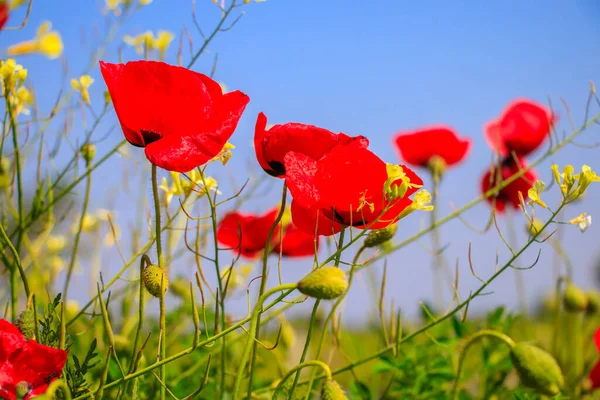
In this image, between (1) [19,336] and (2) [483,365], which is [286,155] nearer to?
(1) [19,336]

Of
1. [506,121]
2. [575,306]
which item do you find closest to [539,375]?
[575,306]

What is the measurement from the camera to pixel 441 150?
1530 millimetres

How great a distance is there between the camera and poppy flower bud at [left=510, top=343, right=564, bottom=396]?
60 cm

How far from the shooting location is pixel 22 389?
0.55 metres

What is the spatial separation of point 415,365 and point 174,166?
613 mm

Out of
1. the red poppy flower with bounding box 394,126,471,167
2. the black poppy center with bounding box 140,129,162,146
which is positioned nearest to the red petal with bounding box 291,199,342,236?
the black poppy center with bounding box 140,129,162,146

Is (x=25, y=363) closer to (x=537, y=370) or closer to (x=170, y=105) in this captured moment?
(x=170, y=105)

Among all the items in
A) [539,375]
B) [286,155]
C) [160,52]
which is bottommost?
[539,375]

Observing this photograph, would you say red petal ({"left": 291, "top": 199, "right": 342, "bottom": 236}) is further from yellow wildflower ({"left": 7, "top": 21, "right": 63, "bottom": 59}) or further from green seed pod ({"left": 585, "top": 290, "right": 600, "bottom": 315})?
green seed pod ({"left": 585, "top": 290, "right": 600, "bottom": 315})

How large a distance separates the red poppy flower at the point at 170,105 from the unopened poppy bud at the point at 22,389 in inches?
8.7

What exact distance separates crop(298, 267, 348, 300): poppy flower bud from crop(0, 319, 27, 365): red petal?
0.81 ft

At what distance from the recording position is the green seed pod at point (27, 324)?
60cm

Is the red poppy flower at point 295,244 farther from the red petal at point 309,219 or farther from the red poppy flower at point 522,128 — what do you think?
the red poppy flower at point 522,128

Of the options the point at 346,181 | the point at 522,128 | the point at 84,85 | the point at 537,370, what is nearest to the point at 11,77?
the point at 84,85
